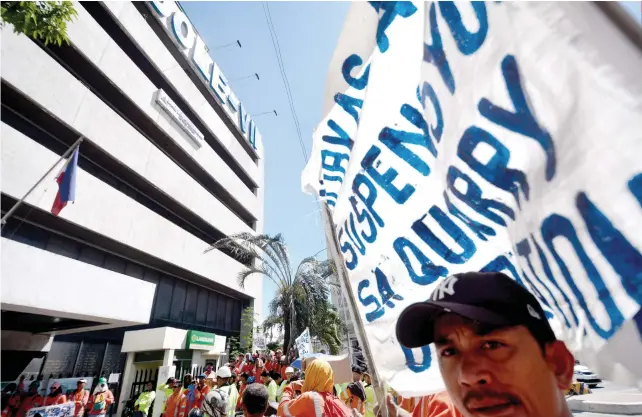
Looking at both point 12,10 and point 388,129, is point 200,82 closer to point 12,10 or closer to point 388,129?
point 12,10

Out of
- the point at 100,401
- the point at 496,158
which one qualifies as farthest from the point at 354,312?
the point at 100,401

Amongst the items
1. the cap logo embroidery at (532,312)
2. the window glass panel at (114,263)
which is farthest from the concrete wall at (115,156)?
the cap logo embroidery at (532,312)

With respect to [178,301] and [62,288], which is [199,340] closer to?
[178,301]

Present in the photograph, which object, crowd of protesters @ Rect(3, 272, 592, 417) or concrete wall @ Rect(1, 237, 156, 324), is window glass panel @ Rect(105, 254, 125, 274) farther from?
crowd of protesters @ Rect(3, 272, 592, 417)

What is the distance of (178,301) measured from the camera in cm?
1675

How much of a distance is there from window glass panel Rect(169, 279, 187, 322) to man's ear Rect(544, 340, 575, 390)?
1761 cm

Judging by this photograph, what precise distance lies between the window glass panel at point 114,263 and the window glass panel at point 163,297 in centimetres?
222

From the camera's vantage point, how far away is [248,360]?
11.6 metres

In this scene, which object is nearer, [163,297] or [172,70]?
[163,297]

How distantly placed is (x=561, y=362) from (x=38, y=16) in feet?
19.1

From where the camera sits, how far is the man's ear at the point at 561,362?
0.86 metres

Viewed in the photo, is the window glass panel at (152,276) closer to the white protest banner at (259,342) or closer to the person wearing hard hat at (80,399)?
the white protest banner at (259,342)

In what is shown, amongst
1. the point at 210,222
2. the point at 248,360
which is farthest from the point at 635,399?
the point at 210,222

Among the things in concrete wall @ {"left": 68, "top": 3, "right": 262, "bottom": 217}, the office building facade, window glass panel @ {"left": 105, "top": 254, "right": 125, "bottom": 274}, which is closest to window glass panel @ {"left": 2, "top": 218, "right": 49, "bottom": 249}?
the office building facade
